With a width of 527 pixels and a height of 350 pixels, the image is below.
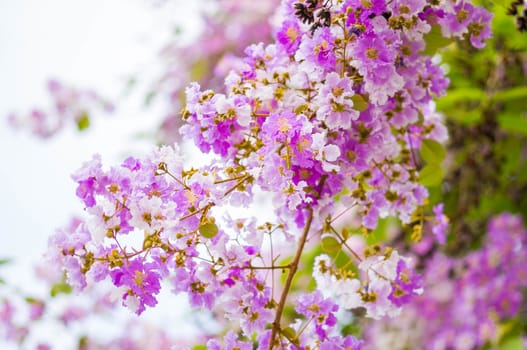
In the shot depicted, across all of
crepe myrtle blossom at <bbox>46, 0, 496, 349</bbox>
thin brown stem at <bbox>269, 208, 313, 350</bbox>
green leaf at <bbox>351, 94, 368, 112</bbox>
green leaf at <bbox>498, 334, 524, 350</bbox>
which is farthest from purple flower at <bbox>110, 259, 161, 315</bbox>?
green leaf at <bbox>498, 334, 524, 350</bbox>

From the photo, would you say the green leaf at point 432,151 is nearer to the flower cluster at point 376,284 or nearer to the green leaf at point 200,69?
the flower cluster at point 376,284

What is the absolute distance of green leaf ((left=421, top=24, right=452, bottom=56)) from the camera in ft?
2.45

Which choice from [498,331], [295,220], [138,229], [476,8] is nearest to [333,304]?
[295,220]

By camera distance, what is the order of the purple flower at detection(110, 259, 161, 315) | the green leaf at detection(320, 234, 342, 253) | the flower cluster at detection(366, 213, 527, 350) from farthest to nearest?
the flower cluster at detection(366, 213, 527, 350)
the green leaf at detection(320, 234, 342, 253)
the purple flower at detection(110, 259, 161, 315)

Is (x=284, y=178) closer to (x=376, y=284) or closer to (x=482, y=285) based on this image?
(x=376, y=284)

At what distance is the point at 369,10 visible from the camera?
0.62 m

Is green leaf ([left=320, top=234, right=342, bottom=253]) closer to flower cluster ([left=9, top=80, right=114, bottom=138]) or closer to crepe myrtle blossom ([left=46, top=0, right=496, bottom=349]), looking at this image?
crepe myrtle blossom ([left=46, top=0, right=496, bottom=349])

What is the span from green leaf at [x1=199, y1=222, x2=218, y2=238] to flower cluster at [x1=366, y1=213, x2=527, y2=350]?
1.26 metres

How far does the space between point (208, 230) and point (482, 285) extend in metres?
1.37

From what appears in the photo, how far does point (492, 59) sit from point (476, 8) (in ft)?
2.61

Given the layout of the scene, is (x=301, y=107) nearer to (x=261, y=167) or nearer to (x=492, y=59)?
(x=261, y=167)

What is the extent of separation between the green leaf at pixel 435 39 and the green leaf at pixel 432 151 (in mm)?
122

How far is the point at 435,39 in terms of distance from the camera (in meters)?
0.75

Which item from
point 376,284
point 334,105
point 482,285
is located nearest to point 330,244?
point 376,284
